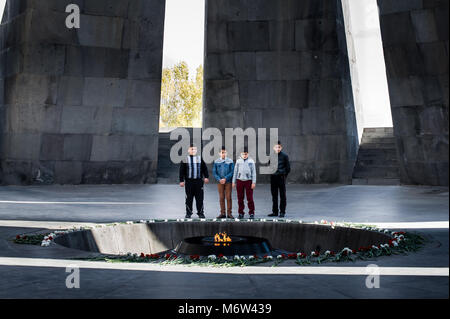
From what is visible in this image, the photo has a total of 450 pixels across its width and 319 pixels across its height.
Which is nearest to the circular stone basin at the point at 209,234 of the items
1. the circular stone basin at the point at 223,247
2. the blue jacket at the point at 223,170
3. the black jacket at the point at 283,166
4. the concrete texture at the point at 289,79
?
the circular stone basin at the point at 223,247

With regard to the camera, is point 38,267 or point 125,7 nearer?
point 38,267

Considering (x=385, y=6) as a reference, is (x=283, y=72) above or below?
below

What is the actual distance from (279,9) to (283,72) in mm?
2722

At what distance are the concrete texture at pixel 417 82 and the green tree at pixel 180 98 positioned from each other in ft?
122

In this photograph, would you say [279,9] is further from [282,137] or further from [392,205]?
[392,205]

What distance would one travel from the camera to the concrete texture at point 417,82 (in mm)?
18719

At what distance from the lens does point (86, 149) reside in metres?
22.1

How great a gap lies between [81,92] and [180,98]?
1376 inches

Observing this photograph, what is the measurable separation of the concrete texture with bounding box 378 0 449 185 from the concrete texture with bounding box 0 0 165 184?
375 inches

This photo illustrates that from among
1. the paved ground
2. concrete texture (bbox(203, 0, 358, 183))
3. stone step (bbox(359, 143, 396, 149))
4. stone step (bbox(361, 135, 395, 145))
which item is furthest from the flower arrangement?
stone step (bbox(361, 135, 395, 145))

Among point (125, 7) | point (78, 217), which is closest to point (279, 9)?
point (125, 7)

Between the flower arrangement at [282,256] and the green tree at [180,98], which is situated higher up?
the green tree at [180,98]

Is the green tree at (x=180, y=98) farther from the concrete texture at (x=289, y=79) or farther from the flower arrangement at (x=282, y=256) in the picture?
the flower arrangement at (x=282, y=256)
